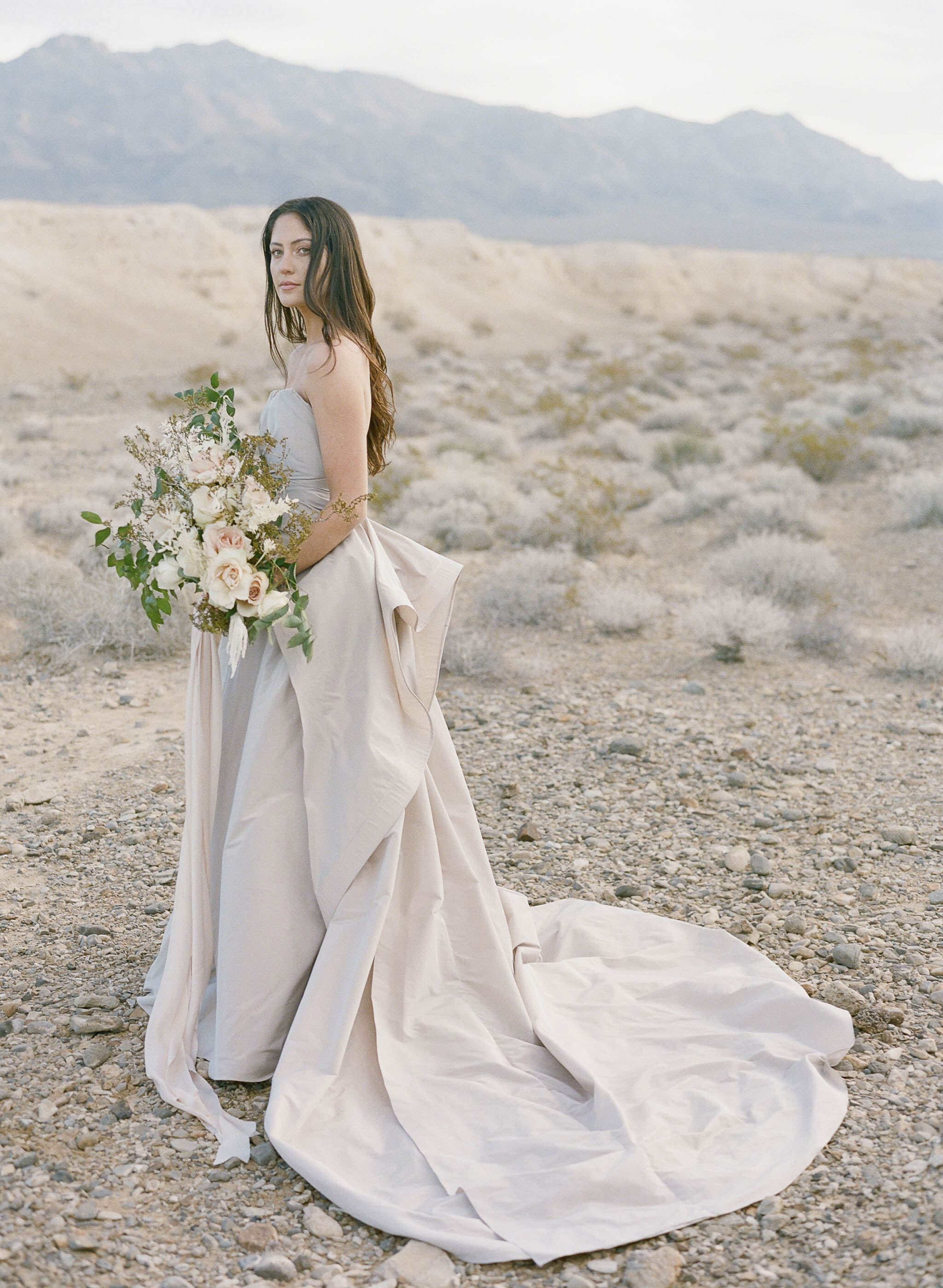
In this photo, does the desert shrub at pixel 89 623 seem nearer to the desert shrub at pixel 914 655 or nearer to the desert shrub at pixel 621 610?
the desert shrub at pixel 621 610

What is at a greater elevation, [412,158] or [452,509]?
[412,158]

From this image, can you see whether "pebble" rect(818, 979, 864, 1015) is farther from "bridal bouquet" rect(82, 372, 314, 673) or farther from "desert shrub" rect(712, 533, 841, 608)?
"desert shrub" rect(712, 533, 841, 608)

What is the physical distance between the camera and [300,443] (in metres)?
2.58

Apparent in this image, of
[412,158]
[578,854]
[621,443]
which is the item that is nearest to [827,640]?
[578,854]

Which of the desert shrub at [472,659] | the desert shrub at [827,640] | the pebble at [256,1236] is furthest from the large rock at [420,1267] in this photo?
the desert shrub at [827,640]

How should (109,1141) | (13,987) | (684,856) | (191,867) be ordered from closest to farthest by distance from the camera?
(109,1141), (191,867), (13,987), (684,856)

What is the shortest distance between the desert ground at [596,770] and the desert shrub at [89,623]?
0.08 feet

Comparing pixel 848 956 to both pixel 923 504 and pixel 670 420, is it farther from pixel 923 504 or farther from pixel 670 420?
pixel 670 420

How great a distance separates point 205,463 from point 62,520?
7504 mm

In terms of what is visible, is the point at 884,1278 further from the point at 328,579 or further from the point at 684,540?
the point at 684,540

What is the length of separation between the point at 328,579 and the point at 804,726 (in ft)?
11.5

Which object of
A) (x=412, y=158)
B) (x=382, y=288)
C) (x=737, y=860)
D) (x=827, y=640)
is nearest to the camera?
(x=737, y=860)

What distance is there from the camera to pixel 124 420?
16500 millimetres

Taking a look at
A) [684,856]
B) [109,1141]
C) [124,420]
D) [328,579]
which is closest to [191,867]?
[109,1141]
